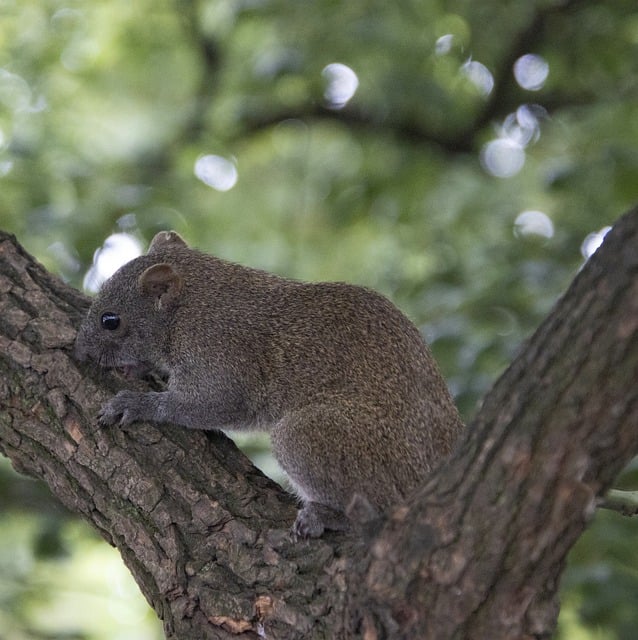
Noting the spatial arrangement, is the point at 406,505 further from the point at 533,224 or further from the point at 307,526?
the point at 533,224

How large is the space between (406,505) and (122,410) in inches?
62.6

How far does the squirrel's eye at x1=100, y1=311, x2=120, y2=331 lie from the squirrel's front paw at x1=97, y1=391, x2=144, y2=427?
795 mm

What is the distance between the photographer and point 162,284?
16.8 feet

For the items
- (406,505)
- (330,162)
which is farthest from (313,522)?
(330,162)

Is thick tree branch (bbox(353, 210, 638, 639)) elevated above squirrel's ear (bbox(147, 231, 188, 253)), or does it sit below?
below

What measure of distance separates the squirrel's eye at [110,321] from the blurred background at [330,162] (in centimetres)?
155

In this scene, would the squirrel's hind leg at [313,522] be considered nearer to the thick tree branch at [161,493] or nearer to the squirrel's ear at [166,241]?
the thick tree branch at [161,493]

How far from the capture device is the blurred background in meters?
6.07

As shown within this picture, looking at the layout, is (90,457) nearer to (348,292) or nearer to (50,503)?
(348,292)

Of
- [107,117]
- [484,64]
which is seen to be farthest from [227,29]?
[484,64]

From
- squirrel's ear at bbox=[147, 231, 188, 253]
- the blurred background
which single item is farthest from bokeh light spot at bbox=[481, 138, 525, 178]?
squirrel's ear at bbox=[147, 231, 188, 253]

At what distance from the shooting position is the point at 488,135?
8.86 m

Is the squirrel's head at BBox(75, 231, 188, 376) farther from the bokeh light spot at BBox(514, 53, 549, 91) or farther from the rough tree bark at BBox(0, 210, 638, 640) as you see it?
the bokeh light spot at BBox(514, 53, 549, 91)

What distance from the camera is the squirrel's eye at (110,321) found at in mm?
4828
